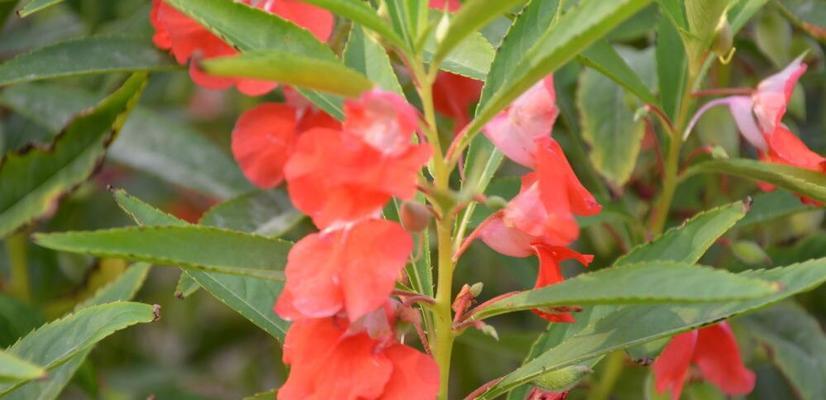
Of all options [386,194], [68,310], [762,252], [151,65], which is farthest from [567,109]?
[386,194]

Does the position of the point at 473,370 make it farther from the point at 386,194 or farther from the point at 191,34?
the point at 386,194

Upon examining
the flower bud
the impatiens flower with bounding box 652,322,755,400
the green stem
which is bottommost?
the green stem

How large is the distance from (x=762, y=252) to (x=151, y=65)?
75 centimetres

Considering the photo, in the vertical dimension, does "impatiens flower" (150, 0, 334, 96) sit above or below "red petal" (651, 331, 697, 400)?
above

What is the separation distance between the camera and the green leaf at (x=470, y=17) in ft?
2.83

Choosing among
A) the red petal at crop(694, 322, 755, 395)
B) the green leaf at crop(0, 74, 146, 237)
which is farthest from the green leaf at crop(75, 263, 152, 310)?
the red petal at crop(694, 322, 755, 395)

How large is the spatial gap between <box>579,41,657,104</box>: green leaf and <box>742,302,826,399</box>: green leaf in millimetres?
385

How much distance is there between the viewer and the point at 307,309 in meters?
0.88

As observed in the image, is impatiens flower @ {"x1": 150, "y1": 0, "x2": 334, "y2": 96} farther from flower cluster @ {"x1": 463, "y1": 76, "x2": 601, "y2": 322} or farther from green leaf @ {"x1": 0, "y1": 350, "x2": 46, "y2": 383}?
green leaf @ {"x1": 0, "y1": 350, "x2": 46, "y2": 383}

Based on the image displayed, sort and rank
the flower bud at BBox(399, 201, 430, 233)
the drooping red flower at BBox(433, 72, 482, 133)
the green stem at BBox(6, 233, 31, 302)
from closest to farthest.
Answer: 1. the flower bud at BBox(399, 201, 430, 233)
2. the drooping red flower at BBox(433, 72, 482, 133)
3. the green stem at BBox(6, 233, 31, 302)

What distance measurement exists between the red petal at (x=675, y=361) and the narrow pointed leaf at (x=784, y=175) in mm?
174

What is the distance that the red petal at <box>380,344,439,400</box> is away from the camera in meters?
0.94

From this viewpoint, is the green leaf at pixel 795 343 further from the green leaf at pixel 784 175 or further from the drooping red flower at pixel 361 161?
the drooping red flower at pixel 361 161

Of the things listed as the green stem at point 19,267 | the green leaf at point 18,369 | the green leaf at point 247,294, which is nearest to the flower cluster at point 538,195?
the green leaf at point 247,294
